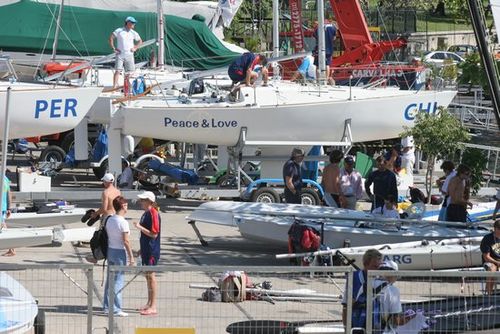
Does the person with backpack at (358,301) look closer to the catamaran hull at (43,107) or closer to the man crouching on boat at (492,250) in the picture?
the man crouching on boat at (492,250)

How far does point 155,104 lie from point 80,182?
347 cm

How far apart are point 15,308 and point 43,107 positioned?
32.8 feet

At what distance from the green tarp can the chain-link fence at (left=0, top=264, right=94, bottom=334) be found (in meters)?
18.0

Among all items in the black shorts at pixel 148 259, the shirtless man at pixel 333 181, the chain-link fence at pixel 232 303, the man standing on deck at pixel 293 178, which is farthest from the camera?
the shirtless man at pixel 333 181

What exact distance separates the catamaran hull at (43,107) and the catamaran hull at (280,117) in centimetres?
96

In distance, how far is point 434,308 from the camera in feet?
37.1

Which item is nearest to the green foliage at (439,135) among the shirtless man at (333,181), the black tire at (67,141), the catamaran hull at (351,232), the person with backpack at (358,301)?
the shirtless man at (333,181)

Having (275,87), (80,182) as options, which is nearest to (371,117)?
(275,87)

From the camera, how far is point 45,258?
1648 cm

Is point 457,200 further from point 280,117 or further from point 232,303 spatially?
point 280,117

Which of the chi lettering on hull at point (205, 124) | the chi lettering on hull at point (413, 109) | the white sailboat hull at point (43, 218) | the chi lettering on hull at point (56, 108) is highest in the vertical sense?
the chi lettering on hull at point (413, 109)

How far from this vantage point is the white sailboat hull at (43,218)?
17.7 meters

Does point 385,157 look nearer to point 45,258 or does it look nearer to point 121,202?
point 45,258

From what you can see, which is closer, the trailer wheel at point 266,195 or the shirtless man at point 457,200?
the shirtless man at point 457,200
